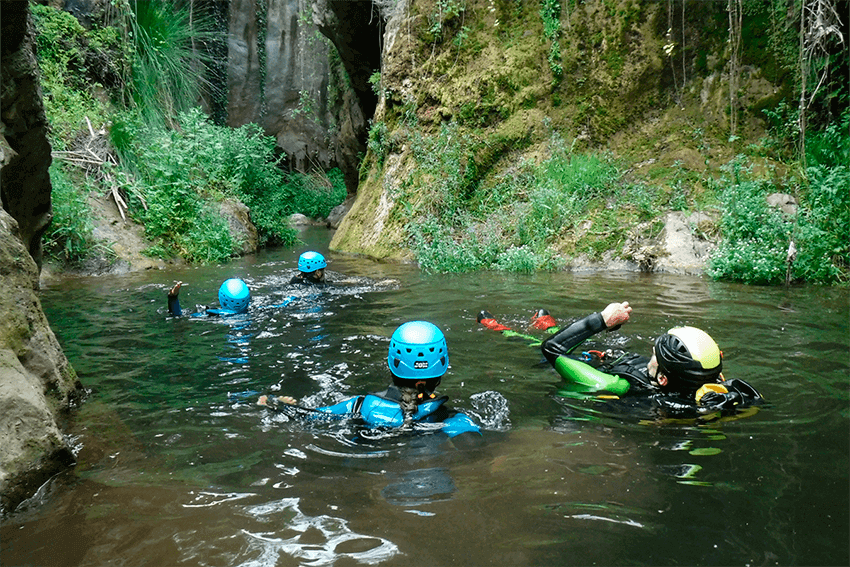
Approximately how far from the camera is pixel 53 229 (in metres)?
10.6

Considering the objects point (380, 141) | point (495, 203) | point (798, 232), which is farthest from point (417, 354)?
point (380, 141)

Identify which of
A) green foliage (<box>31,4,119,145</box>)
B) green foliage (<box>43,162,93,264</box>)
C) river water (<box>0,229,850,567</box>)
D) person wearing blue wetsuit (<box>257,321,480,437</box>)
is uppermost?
green foliage (<box>31,4,119,145</box>)

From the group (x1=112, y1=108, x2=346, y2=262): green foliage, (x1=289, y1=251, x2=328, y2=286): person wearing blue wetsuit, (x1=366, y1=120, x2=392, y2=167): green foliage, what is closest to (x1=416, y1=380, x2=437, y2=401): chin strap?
(x1=289, y1=251, x2=328, y2=286): person wearing blue wetsuit

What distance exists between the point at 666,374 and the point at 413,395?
67.0 inches

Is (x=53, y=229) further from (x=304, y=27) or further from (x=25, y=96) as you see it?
(x=304, y=27)

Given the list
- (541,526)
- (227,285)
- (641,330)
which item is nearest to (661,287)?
(641,330)

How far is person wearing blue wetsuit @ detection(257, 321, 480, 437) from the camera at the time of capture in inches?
145

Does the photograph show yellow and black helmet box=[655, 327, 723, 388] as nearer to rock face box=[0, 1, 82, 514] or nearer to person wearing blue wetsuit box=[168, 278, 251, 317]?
rock face box=[0, 1, 82, 514]

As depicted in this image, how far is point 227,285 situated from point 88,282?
4.21 metres

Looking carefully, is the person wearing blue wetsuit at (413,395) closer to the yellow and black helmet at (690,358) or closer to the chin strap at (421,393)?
the chin strap at (421,393)

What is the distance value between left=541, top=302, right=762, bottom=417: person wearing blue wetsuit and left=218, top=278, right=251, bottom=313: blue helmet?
4.17m

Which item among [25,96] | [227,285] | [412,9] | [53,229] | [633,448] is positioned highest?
[412,9]

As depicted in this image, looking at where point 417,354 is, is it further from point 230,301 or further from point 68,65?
point 68,65

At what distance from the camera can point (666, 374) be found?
396cm
